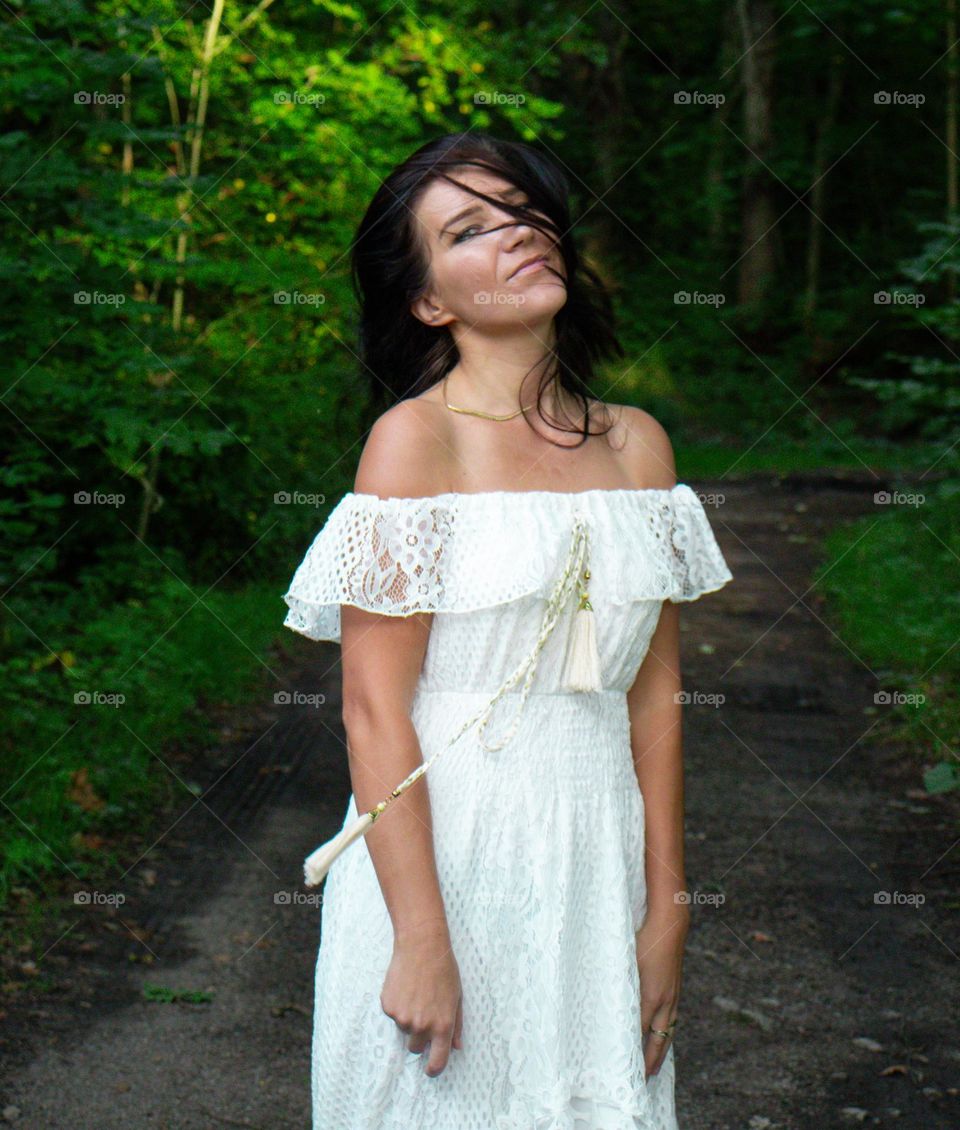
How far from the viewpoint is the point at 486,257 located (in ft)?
5.46

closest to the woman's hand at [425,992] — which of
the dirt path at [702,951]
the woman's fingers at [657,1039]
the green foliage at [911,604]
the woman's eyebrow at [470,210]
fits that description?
the woman's fingers at [657,1039]

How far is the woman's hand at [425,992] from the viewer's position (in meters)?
1.49

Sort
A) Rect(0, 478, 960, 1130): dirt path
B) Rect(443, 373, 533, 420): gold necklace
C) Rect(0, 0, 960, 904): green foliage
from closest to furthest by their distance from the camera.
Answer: Rect(443, 373, 533, 420): gold necklace
Rect(0, 478, 960, 1130): dirt path
Rect(0, 0, 960, 904): green foliage

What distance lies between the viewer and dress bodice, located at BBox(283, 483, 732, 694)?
1.55 m

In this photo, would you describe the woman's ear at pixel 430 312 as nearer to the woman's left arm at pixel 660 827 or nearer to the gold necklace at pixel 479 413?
the gold necklace at pixel 479 413

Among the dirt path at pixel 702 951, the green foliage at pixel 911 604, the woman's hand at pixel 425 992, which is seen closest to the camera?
the woman's hand at pixel 425 992

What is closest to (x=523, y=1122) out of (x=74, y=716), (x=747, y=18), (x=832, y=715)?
(x=74, y=716)

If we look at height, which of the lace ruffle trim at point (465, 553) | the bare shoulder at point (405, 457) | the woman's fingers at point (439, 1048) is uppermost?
the bare shoulder at point (405, 457)

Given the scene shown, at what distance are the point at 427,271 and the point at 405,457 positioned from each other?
11.5 inches

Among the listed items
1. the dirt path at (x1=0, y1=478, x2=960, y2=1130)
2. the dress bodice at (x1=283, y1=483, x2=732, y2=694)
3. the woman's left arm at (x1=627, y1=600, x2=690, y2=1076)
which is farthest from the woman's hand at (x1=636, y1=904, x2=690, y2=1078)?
the dirt path at (x1=0, y1=478, x2=960, y2=1130)

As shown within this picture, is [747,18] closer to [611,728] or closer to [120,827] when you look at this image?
[120,827]

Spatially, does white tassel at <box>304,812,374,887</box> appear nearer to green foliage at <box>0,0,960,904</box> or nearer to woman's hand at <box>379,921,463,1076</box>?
woman's hand at <box>379,921,463,1076</box>

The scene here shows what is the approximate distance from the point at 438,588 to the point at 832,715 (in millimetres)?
4701

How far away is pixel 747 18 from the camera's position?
58.3ft
